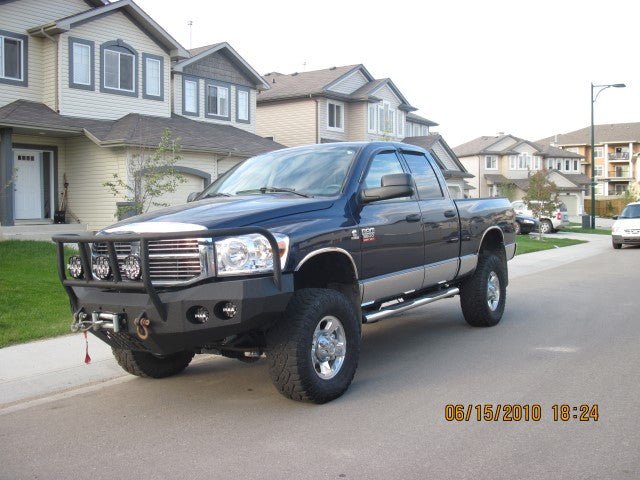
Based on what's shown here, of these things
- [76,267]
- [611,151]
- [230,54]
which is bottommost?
[76,267]

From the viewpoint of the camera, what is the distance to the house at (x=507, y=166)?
59.7 metres

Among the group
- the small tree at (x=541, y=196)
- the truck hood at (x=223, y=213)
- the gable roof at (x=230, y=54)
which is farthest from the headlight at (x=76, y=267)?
the small tree at (x=541, y=196)

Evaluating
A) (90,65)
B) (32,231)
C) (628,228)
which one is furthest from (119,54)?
Result: (628,228)

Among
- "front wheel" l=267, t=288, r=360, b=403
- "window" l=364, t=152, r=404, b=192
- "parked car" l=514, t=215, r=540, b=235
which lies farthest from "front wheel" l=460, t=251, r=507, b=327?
"parked car" l=514, t=215, r=540, b=235

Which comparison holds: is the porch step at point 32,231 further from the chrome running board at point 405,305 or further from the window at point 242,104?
the chrome running board at point 405,305

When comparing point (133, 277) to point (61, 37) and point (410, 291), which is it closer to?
point (410, 291)

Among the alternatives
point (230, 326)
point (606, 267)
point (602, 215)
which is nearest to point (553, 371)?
point (230, 326)

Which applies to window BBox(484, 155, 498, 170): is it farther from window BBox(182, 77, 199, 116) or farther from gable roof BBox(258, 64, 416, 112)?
window BBox(182, 77, 199, 116)

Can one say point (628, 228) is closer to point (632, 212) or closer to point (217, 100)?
point (632, 212)

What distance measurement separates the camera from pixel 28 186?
66.3ft

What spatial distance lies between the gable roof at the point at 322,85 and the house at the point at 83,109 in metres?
10.8

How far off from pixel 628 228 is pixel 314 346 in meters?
21.2

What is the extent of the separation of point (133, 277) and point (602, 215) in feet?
226

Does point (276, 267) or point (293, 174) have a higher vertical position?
point (293, 174)
